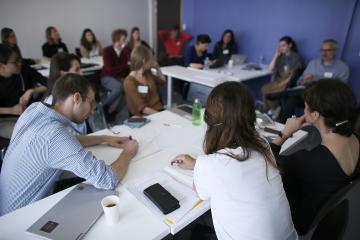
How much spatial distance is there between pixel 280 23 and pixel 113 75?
9.56 ft

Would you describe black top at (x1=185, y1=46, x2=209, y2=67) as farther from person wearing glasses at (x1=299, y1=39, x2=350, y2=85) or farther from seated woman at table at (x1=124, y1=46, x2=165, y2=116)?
seated woman at table at (x1=124, y1=46, x2=165, y2=116)

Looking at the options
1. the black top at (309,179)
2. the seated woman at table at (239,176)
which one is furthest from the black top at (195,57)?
the seated woman at table at (239,176)

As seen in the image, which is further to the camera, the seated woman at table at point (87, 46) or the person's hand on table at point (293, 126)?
the seated woman at table at point (87, 46)

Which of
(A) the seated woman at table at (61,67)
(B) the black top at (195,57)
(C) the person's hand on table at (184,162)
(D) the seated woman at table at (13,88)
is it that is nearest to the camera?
(C) the person's hand on table at (184,162)

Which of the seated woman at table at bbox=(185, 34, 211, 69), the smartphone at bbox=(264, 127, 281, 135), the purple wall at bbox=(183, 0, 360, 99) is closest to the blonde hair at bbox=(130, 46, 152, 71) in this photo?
the smartphone at bbox=(264, 127, 281, 135)

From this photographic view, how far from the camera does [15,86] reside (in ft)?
8.55

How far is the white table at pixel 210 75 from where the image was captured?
3429mm

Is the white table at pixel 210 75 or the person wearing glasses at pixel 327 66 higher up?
the person wearing glasses at pixel 327 66

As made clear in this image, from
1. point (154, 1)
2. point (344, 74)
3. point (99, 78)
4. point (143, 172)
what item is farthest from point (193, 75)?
point (154, 1)

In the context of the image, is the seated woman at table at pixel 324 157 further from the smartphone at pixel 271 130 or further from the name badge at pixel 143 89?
the name badge at pixel 143 89

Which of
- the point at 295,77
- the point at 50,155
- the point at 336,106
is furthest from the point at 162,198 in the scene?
the point at 295,77

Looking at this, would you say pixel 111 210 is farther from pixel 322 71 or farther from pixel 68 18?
pixel 68 18

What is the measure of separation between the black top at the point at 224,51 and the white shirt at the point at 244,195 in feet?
13.1

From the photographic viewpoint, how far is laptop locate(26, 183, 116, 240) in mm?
971
